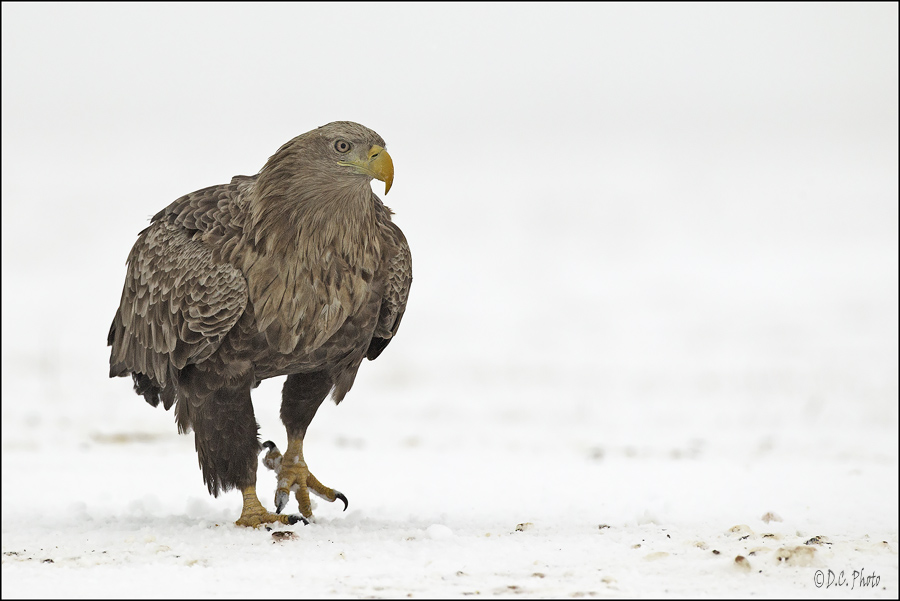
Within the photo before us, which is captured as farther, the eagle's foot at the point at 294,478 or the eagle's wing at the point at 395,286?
the eagle's foot at the point at 294,478

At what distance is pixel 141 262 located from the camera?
5504mm

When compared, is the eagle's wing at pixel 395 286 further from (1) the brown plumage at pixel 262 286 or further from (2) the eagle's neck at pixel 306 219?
(2) the eagle's neck at pixel 306 219

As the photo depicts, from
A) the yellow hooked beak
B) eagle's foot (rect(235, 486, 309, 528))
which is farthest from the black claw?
the yellow hooked beak

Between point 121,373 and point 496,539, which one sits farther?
point 121,373

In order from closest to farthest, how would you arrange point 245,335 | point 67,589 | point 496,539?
point 67,589 → point 496,539 → point 245,335

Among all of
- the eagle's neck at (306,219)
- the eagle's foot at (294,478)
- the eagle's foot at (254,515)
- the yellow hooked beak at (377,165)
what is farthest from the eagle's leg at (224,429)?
the yellow hooked beak at (377,165)

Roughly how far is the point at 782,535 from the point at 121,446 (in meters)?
6.21

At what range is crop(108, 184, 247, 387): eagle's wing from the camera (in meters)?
5.00

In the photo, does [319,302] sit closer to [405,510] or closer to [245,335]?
[245,335]

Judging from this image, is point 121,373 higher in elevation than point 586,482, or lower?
higher

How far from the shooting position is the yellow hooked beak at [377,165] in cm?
500

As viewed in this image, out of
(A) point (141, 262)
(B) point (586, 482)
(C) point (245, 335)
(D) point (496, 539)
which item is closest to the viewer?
(D) point (496, 539)

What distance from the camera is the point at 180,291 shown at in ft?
16.8

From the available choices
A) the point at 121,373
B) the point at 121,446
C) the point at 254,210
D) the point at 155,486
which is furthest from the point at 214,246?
the point at 121,446
